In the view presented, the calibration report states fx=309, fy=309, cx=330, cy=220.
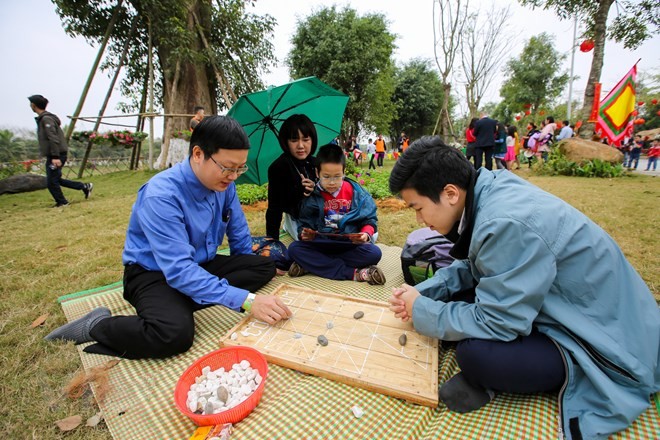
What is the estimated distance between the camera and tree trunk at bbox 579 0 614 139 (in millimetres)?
9039

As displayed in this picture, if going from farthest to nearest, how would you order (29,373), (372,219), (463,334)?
(372,219), (29,373), (463,334)

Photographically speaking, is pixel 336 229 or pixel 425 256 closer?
pixel 425 256

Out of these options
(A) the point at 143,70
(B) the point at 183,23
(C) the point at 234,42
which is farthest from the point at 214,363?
(A) the point at 143,70

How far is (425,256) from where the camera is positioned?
2.56 m

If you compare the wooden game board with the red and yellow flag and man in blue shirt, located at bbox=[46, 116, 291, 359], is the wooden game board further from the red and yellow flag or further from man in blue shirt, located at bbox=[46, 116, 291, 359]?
the red and yellow flag

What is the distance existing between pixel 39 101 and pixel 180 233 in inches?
250

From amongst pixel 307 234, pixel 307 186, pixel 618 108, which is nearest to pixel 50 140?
pixel 307 186

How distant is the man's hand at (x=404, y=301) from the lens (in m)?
1.68

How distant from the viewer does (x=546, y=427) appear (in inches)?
52.2

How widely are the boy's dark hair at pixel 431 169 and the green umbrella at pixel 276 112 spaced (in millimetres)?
1859

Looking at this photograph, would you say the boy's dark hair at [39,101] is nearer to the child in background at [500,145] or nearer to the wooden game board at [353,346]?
the wooden game board at [353,346]

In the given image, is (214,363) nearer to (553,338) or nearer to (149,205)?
(149,205)

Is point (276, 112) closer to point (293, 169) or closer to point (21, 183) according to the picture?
point (293, 169)

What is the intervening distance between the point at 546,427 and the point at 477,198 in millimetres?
1032
